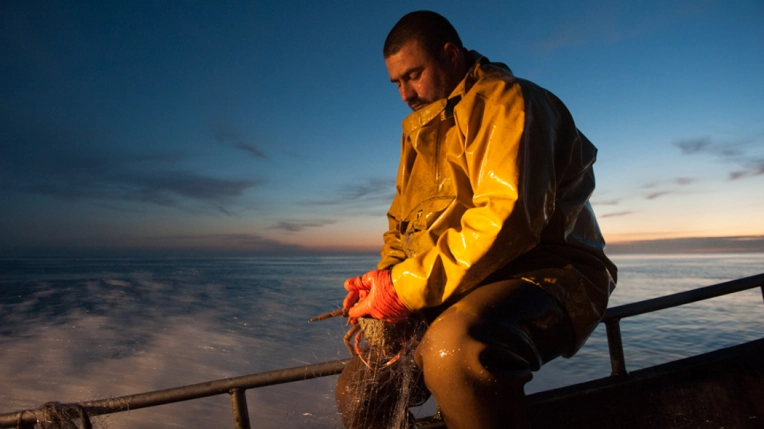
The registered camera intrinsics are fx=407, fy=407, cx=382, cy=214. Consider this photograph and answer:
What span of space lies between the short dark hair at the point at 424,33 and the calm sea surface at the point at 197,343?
59.9 inches

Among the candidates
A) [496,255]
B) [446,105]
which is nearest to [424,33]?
[446,105]

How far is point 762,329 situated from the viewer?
10.8 m

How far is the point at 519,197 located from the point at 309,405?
5.59 meters

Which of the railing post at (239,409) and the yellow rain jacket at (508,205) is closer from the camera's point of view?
the yellow rain jacket at (508,205)

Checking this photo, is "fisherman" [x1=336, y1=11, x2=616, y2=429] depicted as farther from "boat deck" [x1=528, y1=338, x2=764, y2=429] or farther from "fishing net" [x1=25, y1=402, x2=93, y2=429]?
"fishing net" [x1=25, y1=402, x2=93, y2=429]

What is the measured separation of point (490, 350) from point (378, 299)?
0.42m

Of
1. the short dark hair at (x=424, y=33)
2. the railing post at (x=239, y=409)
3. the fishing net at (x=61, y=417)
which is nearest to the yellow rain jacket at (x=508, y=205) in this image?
the short dark hair at (x=424, y=33)

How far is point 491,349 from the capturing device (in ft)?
3.66

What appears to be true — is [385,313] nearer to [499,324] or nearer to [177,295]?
[499,324]

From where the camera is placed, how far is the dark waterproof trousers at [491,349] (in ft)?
3.66

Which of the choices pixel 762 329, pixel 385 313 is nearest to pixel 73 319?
pixel 385 313

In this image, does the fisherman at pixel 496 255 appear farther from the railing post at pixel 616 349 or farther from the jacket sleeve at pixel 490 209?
the railing post at pixel 616 349

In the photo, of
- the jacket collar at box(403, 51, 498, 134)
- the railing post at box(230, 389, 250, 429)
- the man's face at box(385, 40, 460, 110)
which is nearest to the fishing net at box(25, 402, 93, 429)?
the railing post at box(230, 389, 250, 429)

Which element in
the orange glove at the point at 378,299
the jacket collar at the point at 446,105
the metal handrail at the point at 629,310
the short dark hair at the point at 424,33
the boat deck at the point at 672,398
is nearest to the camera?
the orange glove at the point at 378,299
